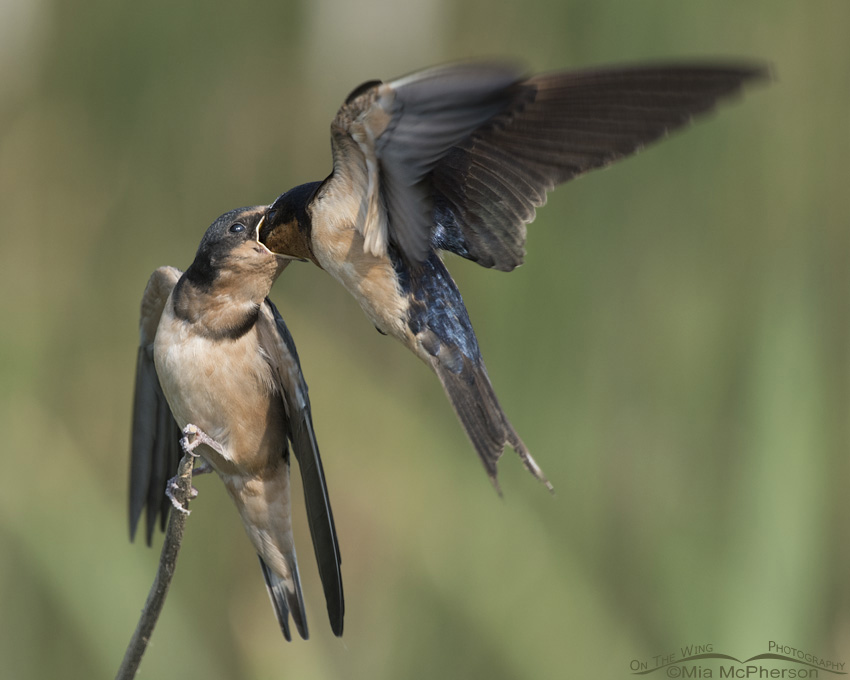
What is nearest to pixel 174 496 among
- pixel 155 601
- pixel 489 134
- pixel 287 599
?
pixel 155 601

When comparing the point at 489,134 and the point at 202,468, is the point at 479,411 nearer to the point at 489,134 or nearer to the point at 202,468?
the point at 489,134

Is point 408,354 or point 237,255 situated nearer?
point 237,255

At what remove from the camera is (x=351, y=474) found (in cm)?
198

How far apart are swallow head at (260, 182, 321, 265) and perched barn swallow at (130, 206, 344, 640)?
0.04m

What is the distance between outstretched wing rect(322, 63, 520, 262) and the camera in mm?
833

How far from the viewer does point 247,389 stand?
145cm

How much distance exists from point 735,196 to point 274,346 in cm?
112

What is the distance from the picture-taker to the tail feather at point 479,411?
1029 millimetres

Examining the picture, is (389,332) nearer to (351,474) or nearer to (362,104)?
(362,104)

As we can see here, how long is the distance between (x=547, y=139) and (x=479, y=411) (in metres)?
0.30

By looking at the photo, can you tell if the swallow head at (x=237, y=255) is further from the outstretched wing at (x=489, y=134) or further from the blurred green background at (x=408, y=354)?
the blurred green background at (x=408, y=354)

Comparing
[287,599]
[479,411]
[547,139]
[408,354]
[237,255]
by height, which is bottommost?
[287,599]

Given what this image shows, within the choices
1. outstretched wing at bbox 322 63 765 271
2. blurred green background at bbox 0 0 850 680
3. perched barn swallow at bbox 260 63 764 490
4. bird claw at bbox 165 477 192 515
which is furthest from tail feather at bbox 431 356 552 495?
blurred green background at bbox 0 0 850 680

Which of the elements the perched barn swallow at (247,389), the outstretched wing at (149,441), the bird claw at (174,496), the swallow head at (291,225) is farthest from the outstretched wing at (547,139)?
the outstretched wing at (149,441)
